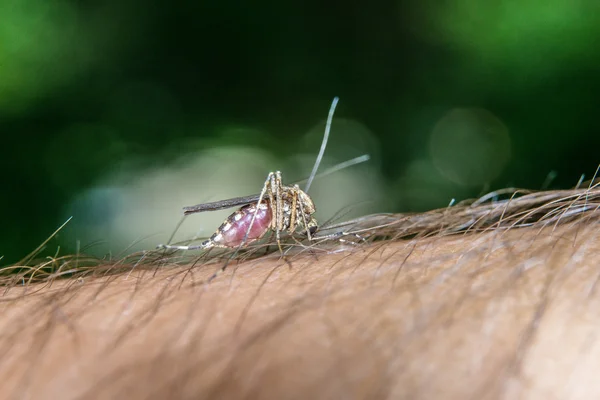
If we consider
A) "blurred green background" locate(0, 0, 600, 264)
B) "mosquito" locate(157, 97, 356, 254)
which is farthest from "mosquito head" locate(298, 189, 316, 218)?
"blurred green background" locate(0, 0, 600, 264)

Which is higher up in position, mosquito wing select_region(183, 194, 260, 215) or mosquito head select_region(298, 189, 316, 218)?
mosquito wing select_region(183, 194, 260, 215)

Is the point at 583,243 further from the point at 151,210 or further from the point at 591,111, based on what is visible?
the point at 151,210

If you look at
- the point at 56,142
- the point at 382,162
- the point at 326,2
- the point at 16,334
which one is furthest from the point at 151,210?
the point at 16,334

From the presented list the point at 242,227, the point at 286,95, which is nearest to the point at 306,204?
the point at 242,227

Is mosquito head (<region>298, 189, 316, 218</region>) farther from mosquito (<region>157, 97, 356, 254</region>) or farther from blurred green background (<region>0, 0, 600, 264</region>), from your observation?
blurred green background (<region>0, 0, 600, 264</region>)

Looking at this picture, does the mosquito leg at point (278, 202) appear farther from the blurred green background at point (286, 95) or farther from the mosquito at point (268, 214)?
the blurred green background at point (286, 95)

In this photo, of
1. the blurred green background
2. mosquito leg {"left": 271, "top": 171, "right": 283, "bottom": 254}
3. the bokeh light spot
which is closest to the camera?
mosquito leg {"left": 271, "top": 171, "right": 283, "bottom": 254}

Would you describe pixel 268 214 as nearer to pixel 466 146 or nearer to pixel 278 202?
pixel 278 202
